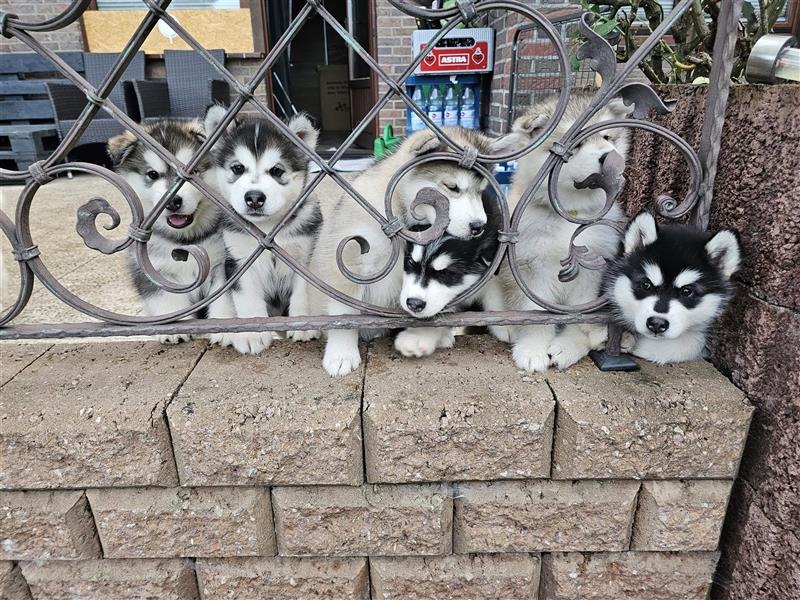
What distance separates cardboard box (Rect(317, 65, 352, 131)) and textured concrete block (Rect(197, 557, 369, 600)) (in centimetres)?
1360

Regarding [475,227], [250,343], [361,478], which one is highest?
[475,227]

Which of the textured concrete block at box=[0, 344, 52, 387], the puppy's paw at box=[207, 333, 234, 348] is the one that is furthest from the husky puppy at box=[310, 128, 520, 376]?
the textured concrete block at box=[0, 344, 52, 387]

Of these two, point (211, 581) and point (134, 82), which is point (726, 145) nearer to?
point (211, 581)

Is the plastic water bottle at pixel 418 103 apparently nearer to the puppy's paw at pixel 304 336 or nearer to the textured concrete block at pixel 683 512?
the puppy's paw at pixel 304 336

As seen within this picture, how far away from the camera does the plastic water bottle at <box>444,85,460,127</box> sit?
257 inches

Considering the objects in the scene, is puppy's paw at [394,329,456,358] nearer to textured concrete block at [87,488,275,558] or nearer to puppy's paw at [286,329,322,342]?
puppy's paw at [286,329,322,342]

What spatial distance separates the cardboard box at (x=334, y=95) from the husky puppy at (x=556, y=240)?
1305cm

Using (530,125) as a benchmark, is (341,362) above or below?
below

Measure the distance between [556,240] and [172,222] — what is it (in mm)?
1532

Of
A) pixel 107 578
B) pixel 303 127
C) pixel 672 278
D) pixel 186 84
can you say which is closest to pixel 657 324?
pixel 672 278

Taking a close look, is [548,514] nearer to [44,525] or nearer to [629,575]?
[629,575]

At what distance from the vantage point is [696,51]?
2.66m

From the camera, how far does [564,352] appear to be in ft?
6.48

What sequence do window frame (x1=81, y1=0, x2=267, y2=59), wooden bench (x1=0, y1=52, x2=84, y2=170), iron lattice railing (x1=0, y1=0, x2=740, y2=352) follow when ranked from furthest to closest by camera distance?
window frame (x1=81, y1=0, x2=267, y2=59)
wooden bench (x1=0, y1=52, x2=84, y2=170)
iron lattice railing (x1=0, y1=0, x2=740, y2=352)
